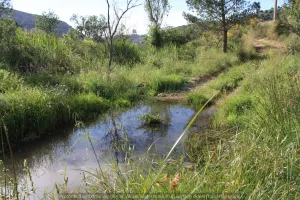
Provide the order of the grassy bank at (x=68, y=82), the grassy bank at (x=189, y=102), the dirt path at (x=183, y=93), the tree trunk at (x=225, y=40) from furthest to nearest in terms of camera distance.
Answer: the tree trunk at (x=225, y=40)
the dirt path at (x=183, y=93)
the grassy bank at (x=68, y=82)
the grassy bank at (x=189, y=102)

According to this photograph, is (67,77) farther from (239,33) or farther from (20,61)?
(239,33)

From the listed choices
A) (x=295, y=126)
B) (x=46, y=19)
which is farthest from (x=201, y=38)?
(x=46, y=19)

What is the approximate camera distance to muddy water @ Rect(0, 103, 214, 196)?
12.2ft

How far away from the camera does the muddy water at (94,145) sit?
3.73m

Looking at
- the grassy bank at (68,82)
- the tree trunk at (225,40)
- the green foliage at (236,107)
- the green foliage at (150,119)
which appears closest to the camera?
the grassy bank at (68,82)

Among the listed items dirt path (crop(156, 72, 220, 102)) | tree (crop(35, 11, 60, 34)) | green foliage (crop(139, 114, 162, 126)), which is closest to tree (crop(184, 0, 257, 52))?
dirt path (crop(156, 72, 220, 102))

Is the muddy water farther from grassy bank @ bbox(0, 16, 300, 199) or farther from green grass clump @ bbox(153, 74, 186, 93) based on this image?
green grass clump @ bbox(153, 74, 186, 93)

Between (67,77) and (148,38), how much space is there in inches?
399

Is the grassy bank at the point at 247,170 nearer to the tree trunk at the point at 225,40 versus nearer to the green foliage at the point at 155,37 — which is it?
the tree trunk at the point at 225,40

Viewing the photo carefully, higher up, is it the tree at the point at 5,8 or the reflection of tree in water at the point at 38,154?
the tree at the point at 5,8

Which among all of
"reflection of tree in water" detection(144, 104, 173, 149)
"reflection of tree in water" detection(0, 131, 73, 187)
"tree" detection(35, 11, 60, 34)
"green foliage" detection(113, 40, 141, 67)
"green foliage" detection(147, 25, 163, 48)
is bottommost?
"reflection of tree in water" detection(0, 131, 73, 187)

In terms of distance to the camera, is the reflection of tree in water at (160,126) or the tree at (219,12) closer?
the reflection of tree in water at (160,126)

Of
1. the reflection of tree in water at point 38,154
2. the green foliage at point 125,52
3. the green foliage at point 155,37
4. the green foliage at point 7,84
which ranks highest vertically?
the green foliage at point 155,37

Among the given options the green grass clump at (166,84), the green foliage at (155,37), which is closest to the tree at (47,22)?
the green foliage at (155,37)
